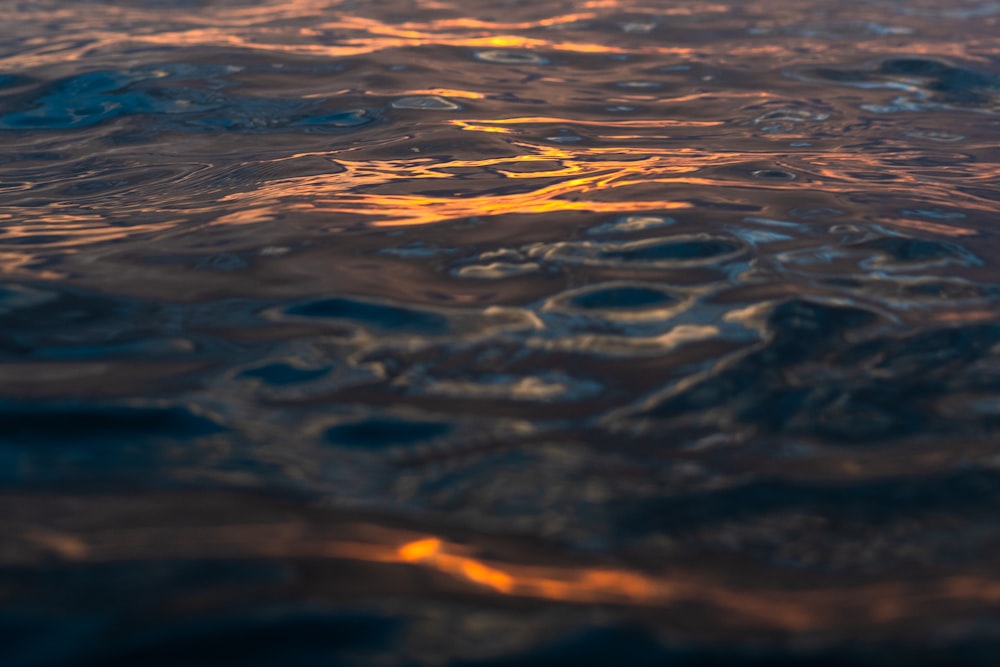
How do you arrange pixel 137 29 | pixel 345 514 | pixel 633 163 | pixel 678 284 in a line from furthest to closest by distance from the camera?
pixel 137 29 → pixel 633 163 → pixel 678 284 → pixel 345 514

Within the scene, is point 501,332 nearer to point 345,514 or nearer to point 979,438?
point 345,514

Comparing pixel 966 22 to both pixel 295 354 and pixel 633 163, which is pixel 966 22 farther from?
pixel 295 354

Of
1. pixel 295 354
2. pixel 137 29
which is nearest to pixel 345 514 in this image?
pixel 295 354

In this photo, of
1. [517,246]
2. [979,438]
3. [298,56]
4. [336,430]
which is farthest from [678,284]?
[298,56]

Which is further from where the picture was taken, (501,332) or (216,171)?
(216,171)

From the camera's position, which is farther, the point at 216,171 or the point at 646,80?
the point at 646,80

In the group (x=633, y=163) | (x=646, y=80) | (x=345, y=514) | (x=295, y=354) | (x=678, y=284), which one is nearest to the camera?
(x=345, y=514)
